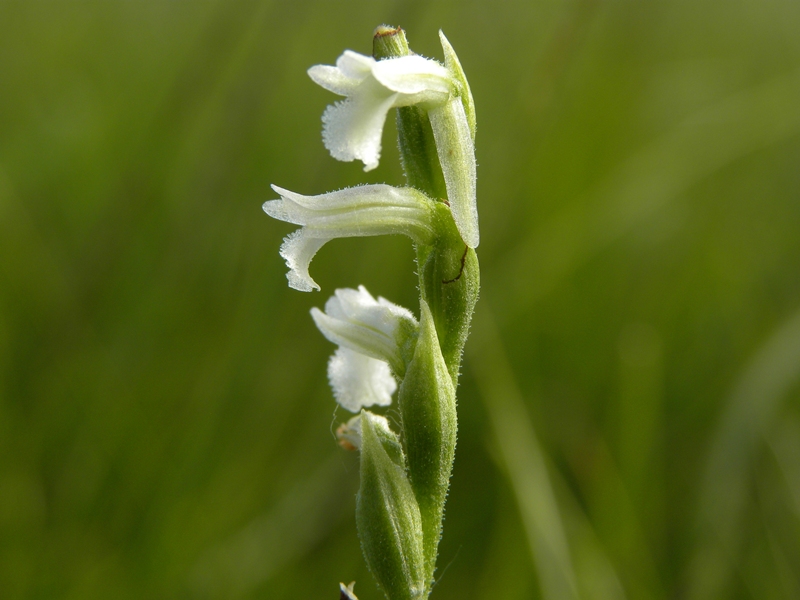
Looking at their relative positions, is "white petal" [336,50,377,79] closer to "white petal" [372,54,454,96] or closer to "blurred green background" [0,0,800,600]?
"white petal" [372,54,454,96]

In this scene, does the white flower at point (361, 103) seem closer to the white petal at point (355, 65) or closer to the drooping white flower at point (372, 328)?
the white petal at point (355, 65)

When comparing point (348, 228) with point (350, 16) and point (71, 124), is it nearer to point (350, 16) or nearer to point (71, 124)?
point (71, 124)

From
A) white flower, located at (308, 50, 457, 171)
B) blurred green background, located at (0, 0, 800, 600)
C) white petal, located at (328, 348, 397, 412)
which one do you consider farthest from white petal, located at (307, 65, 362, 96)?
blurred green background, located at (0, 0, 800, 600)

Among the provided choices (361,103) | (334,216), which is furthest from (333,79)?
(334,216)

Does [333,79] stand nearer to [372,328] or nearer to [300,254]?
[300,254]

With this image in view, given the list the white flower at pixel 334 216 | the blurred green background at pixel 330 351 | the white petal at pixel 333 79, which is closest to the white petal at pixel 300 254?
the white flower at pixel 334 216

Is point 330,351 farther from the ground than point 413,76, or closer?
farther from the ground

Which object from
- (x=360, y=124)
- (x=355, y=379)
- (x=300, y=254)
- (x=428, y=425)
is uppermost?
(x=360, y=124)
